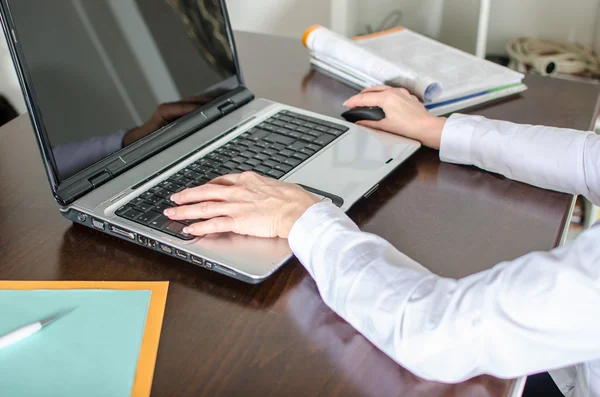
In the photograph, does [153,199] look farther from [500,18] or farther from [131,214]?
[500,18]

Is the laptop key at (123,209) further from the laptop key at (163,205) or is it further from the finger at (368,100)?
the finger at (368,100)

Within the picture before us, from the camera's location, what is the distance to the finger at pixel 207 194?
2.57ft

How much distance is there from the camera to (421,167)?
38.3 inches

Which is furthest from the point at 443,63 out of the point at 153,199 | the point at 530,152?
the point at 153,199

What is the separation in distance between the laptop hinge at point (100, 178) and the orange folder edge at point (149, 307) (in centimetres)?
16

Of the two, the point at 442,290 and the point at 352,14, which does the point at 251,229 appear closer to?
the point at 442,290

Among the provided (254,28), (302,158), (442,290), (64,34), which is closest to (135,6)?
(64,34)

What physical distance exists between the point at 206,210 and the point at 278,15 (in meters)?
1.56

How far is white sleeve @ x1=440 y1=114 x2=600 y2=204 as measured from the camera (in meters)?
0.90

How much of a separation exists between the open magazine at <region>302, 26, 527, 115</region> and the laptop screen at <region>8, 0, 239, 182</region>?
0.28 meters

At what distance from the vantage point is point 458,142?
0.97m

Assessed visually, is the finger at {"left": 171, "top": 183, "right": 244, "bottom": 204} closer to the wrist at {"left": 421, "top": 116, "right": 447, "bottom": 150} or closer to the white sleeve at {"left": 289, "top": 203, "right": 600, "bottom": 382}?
the white sleeve at {"left": 289, "top": 203, "right": 600, "bottom": 382}

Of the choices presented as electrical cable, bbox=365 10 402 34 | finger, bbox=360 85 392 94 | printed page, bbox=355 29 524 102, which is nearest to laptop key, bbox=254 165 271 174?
finger, bbox=360 85 392 94

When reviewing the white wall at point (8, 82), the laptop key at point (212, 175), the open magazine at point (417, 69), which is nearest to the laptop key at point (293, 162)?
the laptop key at point (212, 175)
